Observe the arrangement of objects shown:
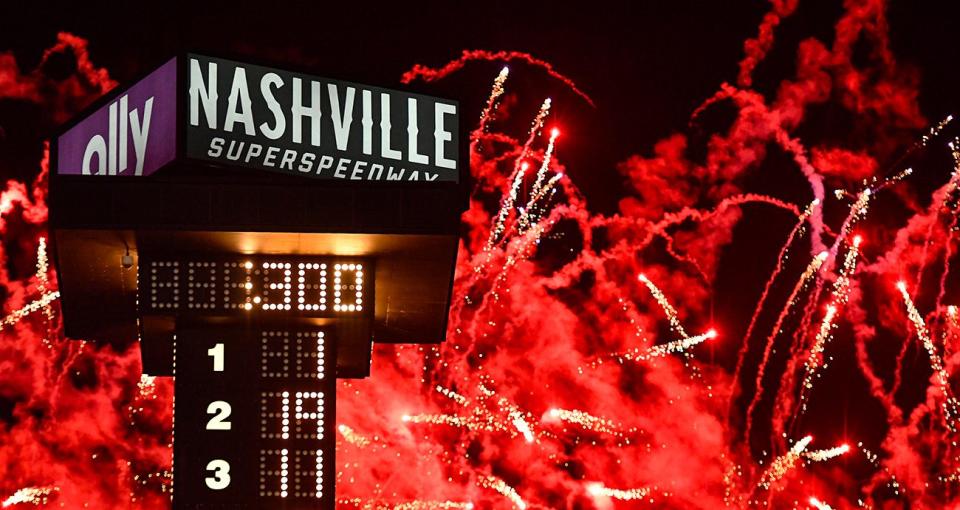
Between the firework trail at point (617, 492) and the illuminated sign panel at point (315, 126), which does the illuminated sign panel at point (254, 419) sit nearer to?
the illuminated sign panel at point (315, 126)

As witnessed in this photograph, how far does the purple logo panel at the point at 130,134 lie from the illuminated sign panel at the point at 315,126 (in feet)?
0.73

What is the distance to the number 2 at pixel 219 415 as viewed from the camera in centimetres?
1343

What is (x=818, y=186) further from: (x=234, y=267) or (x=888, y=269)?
(x=234, y=267)

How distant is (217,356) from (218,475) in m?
1.04

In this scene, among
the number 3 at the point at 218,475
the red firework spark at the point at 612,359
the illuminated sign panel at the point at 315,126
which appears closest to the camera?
the number 3 at the point at 218,475

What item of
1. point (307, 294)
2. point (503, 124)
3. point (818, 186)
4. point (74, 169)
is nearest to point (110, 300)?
point (74, 169)

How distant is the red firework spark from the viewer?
95.5 ft

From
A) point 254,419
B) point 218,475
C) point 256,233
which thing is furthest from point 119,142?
point 218,475

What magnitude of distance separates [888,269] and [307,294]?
18163 millimetres

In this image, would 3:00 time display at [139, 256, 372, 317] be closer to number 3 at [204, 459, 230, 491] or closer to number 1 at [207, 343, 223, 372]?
number 1 at [207, 343, 223, 372]

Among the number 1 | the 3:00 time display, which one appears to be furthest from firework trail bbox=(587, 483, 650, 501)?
the number 1

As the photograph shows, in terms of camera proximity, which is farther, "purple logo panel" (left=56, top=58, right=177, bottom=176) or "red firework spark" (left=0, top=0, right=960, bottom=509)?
"red firework spark" (left=0, top=0, right=960, bottom=509)

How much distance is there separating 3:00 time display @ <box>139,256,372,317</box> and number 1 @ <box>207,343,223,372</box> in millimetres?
308

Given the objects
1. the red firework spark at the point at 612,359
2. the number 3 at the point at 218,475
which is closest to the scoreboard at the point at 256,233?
the number 3 at the point at 218,475
